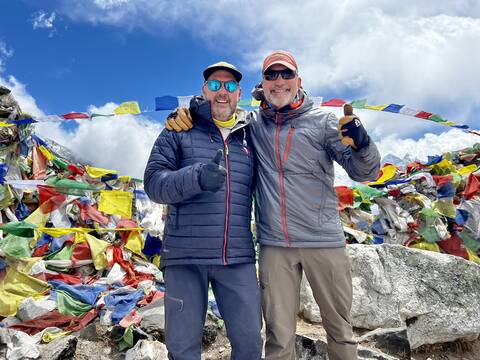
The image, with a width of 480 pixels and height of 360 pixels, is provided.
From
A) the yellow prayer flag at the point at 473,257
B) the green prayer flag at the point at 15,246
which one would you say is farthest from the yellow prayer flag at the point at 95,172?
the yellow prayer flag at the point at 473,257

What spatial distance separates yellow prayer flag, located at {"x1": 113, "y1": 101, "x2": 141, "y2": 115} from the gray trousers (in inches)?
164

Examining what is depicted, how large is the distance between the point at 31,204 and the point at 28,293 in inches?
101

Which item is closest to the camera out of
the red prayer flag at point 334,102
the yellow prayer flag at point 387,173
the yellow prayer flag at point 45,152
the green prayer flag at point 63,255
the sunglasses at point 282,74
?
the sunglasses at point 282,74

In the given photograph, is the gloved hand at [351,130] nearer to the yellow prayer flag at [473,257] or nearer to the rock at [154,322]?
the rock at [154,322]

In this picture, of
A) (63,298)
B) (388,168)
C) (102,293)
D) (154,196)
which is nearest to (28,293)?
(63,298)

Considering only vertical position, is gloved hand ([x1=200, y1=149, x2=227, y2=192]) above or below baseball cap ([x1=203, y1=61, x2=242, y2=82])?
below

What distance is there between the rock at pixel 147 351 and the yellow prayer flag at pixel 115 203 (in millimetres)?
3813

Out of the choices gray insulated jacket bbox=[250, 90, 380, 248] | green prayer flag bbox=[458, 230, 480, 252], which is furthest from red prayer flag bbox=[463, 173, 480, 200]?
gray insulated jacket bbox=[250, 90, 380, 248]

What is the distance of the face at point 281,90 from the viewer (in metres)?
3.15

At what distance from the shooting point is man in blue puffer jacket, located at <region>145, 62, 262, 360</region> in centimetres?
269

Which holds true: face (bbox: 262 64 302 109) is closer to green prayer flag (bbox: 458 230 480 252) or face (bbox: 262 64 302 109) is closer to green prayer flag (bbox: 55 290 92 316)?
green prayer flag (bbox: 55 290 92 316)

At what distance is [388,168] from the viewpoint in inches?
345

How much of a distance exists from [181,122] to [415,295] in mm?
4156

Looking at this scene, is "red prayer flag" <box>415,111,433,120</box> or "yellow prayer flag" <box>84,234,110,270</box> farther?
"red prayer flag" <box>415,111,433,120</box>
